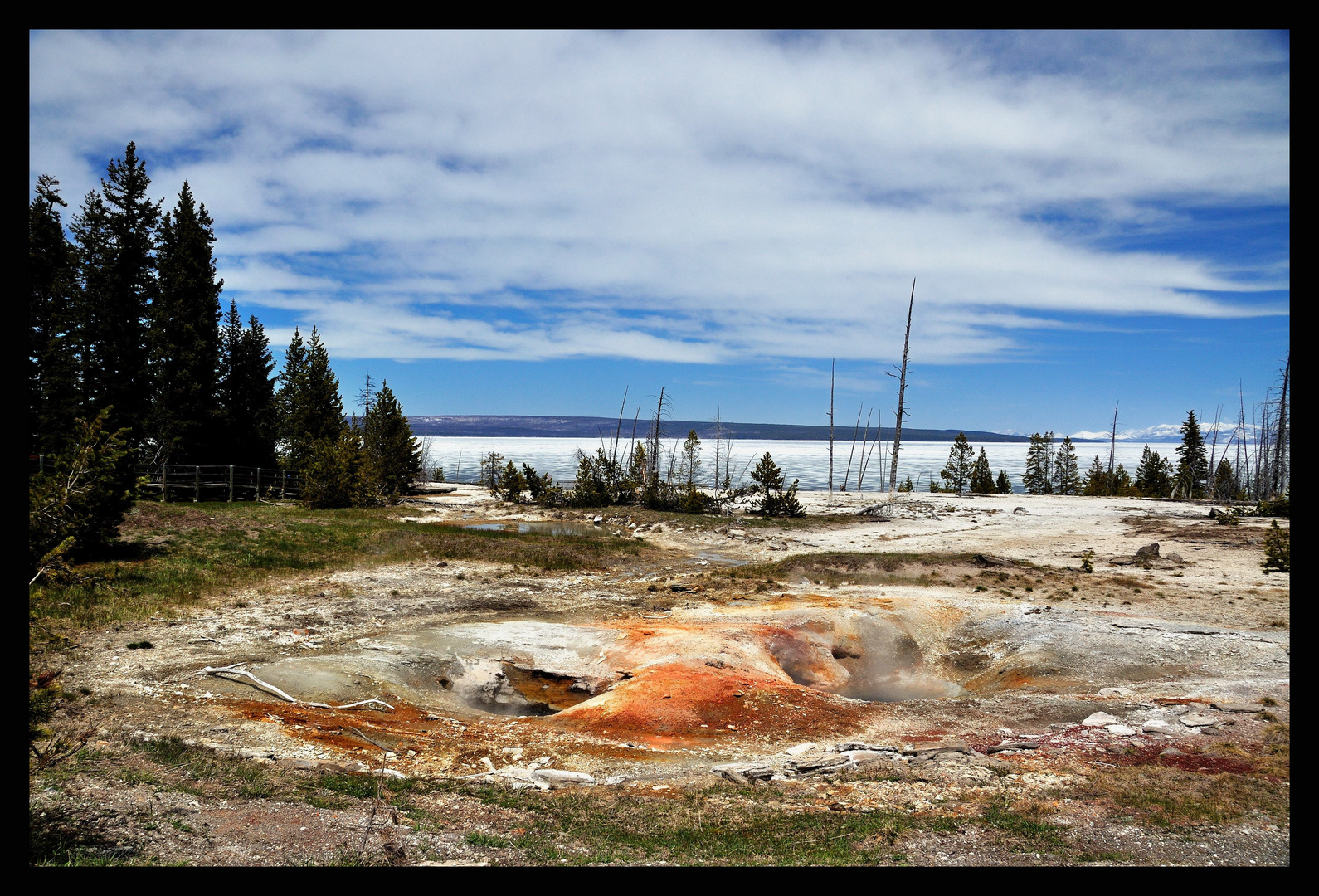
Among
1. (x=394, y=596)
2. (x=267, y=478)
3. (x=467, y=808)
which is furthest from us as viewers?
(x=267, y=478)

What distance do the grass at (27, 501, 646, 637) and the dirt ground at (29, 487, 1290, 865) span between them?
1378 mm

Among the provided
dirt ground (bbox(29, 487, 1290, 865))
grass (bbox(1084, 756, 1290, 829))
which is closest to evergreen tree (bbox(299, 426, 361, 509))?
dirt ground (bbox(29, 487, 1290, 865))

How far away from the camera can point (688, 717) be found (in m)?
11.9

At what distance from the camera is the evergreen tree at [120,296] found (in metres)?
38.7

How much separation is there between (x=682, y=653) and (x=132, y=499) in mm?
17892

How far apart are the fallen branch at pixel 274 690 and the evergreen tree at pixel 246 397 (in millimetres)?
35776

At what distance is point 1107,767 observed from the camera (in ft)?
29.8

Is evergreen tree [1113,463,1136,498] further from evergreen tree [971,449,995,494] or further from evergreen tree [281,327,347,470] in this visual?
evergreen tree [281,327,347,470]

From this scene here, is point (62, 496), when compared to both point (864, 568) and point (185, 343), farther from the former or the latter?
point (185, 343)

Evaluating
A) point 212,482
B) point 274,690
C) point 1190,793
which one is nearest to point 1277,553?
point 1190,793

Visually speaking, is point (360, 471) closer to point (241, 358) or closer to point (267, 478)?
point (267, 478)

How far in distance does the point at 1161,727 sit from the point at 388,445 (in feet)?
176
